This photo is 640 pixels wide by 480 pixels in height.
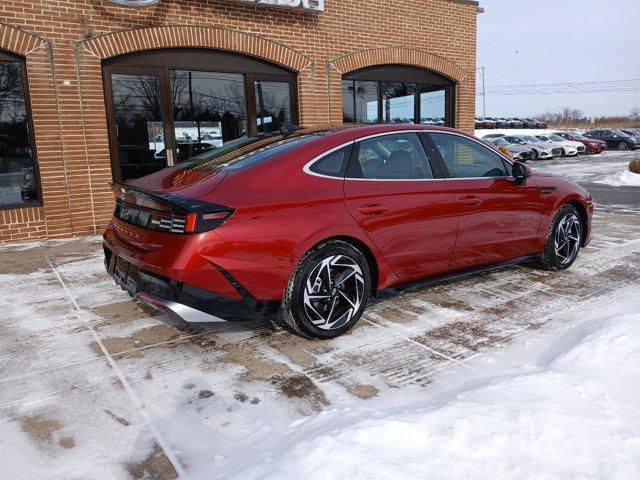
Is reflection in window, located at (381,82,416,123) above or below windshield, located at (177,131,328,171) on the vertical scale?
above

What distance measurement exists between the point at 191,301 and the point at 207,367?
48cm

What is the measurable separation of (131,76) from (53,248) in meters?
2.86

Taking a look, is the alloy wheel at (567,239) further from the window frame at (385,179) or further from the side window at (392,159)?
the side window at (392,159)

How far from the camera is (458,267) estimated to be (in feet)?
14.6

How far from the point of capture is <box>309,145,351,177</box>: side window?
145 inches

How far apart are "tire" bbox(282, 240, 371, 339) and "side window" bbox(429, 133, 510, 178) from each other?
1.30 meters

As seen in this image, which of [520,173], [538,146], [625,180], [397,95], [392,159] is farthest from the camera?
[538,146]

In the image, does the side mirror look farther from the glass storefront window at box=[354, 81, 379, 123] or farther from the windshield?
the glass storefront window at box=[354, 81, 379, 123]

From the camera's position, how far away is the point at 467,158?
4543 mm

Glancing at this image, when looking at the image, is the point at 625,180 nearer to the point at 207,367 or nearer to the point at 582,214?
the point at 582,214

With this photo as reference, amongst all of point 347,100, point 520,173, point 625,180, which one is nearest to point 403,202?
point 520,173

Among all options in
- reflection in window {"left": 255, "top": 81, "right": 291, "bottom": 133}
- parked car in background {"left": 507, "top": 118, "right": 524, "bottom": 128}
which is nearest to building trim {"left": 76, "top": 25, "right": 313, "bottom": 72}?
reflection in window {"left": 255, "top": 81, "right": 291, "bottom": 133}

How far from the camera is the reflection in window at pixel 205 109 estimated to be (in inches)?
331

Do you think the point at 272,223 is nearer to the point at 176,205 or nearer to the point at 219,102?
the point at 176,205
